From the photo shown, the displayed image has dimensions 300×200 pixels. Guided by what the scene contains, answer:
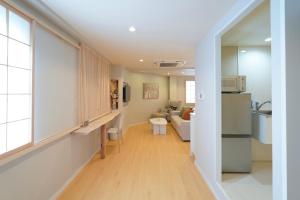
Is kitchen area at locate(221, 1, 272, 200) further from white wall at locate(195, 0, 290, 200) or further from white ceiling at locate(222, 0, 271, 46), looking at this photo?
white wall at locate(195, 0, 290, 200)

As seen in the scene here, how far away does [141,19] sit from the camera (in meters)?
2.44

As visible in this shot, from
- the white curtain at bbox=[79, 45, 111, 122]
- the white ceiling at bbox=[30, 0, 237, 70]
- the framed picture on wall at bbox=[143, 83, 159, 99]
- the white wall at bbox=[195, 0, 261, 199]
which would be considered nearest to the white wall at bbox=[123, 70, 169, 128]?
the framed picture on wall at bbox=[143, 83, 159, 99]

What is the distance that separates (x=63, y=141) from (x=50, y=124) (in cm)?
45

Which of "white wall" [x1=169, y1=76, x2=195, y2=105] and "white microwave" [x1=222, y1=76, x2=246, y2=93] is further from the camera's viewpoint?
"white wall" [x1=169, y1=76, x2=195, y2=105]

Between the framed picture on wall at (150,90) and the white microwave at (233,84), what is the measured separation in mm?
6137

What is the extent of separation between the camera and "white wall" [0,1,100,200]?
1705mm

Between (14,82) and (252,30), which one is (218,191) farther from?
(14,82)

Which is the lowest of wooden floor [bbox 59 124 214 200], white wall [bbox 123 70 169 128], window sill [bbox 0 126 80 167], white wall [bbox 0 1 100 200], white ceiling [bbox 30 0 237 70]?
wooden floor [bbox 59 124 214 200]

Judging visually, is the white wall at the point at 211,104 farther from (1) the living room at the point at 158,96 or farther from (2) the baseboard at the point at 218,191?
(1) the living room at the point at 158,96

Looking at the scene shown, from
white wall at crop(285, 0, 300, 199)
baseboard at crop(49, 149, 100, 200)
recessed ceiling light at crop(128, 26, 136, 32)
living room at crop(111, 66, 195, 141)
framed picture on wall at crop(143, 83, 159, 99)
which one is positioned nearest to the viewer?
white wall at crop(285, 0, 300, 199)

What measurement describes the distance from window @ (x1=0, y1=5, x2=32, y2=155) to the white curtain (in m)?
1.41

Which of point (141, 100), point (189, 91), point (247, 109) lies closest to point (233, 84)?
point (247, 109)

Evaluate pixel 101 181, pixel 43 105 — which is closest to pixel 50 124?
pixel 43 105

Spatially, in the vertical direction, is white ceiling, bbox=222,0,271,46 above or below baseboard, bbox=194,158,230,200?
above
